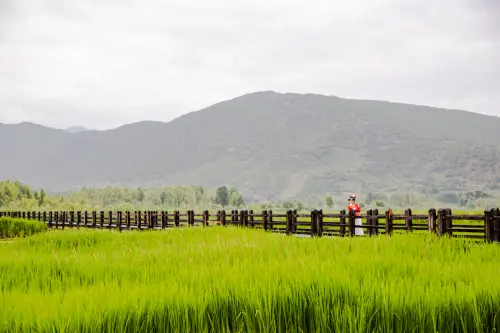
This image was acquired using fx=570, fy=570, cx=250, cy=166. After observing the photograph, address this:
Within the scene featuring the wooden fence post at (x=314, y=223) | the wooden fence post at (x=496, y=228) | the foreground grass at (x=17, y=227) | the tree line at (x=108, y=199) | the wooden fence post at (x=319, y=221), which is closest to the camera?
the wooden fence post at (x=496, y=228)

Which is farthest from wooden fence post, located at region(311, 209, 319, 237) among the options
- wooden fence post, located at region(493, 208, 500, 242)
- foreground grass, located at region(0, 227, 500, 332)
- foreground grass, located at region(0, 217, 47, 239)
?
foreground grass, located at region(0, 227, 500, 332)

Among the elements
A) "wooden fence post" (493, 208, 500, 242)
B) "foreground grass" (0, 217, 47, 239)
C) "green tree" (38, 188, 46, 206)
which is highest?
"green tree" (38, 188, 46, 206)

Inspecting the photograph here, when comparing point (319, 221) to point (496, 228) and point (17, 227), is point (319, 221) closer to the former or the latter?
point (496, 228)

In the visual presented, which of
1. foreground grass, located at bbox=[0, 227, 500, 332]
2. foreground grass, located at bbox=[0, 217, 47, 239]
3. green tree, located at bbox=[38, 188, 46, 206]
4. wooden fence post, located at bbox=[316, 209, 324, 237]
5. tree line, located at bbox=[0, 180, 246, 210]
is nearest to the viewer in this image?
foreground grass, located at bbox=[0, 227, 500, 332]

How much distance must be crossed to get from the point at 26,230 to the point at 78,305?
27.3 m

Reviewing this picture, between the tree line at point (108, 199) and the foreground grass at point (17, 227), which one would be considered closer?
the foreground grass at point (17, 227)

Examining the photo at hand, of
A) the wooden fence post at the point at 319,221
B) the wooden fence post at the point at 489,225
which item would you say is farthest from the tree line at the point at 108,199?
the wooden fence post at the point at 489,225

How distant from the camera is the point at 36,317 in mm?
5715

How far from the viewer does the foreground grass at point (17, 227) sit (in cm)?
3006

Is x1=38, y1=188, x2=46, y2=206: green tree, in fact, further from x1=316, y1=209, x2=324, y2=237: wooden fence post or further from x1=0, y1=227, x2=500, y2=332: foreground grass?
x1=0, y1=227, x2=500, y2=332: foreground grass

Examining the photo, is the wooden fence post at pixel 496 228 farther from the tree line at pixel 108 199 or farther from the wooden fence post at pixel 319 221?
the tree line at pixel 108 199

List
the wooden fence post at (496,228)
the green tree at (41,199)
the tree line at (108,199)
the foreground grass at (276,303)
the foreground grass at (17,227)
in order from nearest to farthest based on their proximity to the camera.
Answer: the foreground grass at (276,303)
the wooden fence post at (496,228)
the foreground grass at (17,227)
the tree line at (108,199)
the green tree at (41,199)

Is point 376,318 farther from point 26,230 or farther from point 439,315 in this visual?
point 26,230

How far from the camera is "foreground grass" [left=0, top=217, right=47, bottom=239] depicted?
1184 inches
